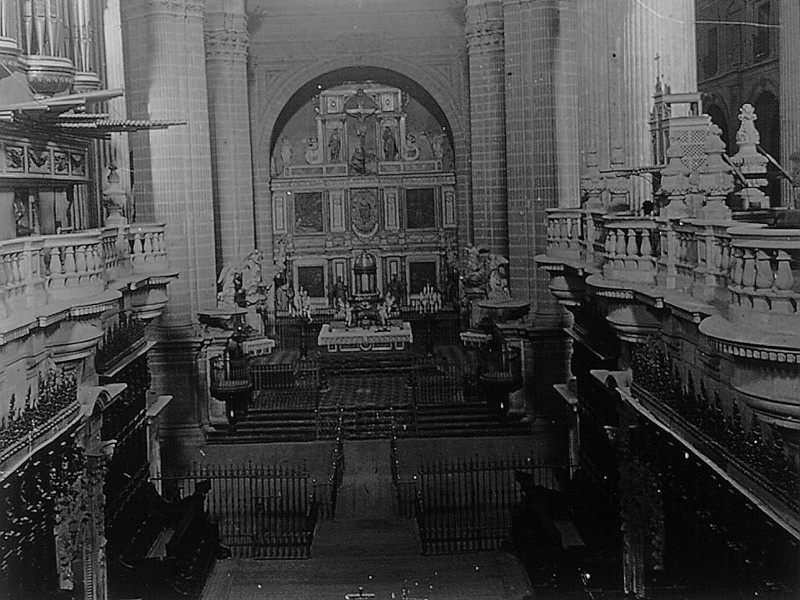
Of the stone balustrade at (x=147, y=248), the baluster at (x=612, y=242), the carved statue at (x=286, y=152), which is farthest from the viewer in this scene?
the carved statue at (x=286, y=152)

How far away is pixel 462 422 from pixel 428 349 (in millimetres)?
6838

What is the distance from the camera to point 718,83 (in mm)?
34000

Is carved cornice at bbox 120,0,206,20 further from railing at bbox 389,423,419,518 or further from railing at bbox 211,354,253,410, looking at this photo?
railing at bbox 389,423,419,518

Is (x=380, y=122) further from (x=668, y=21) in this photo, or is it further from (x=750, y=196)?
(x=750, y=196)

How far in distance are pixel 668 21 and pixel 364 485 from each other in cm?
830

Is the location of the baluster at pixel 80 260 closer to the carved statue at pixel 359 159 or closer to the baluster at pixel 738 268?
the baluster at pixel 738 268

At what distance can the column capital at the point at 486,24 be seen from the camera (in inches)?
1069

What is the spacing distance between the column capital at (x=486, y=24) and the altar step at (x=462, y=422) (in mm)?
9810

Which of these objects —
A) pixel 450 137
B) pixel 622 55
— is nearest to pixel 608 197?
pixel 622 55

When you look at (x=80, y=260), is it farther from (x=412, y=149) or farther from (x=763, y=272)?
(x=412, y=149)

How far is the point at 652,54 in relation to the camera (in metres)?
15.8

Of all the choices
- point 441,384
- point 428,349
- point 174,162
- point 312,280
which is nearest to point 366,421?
point 441,384

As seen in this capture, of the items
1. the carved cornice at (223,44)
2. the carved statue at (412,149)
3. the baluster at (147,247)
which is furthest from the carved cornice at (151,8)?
the carved statue at (412,149)

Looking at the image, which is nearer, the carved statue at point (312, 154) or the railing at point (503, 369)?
the railing at point (503, 369)
